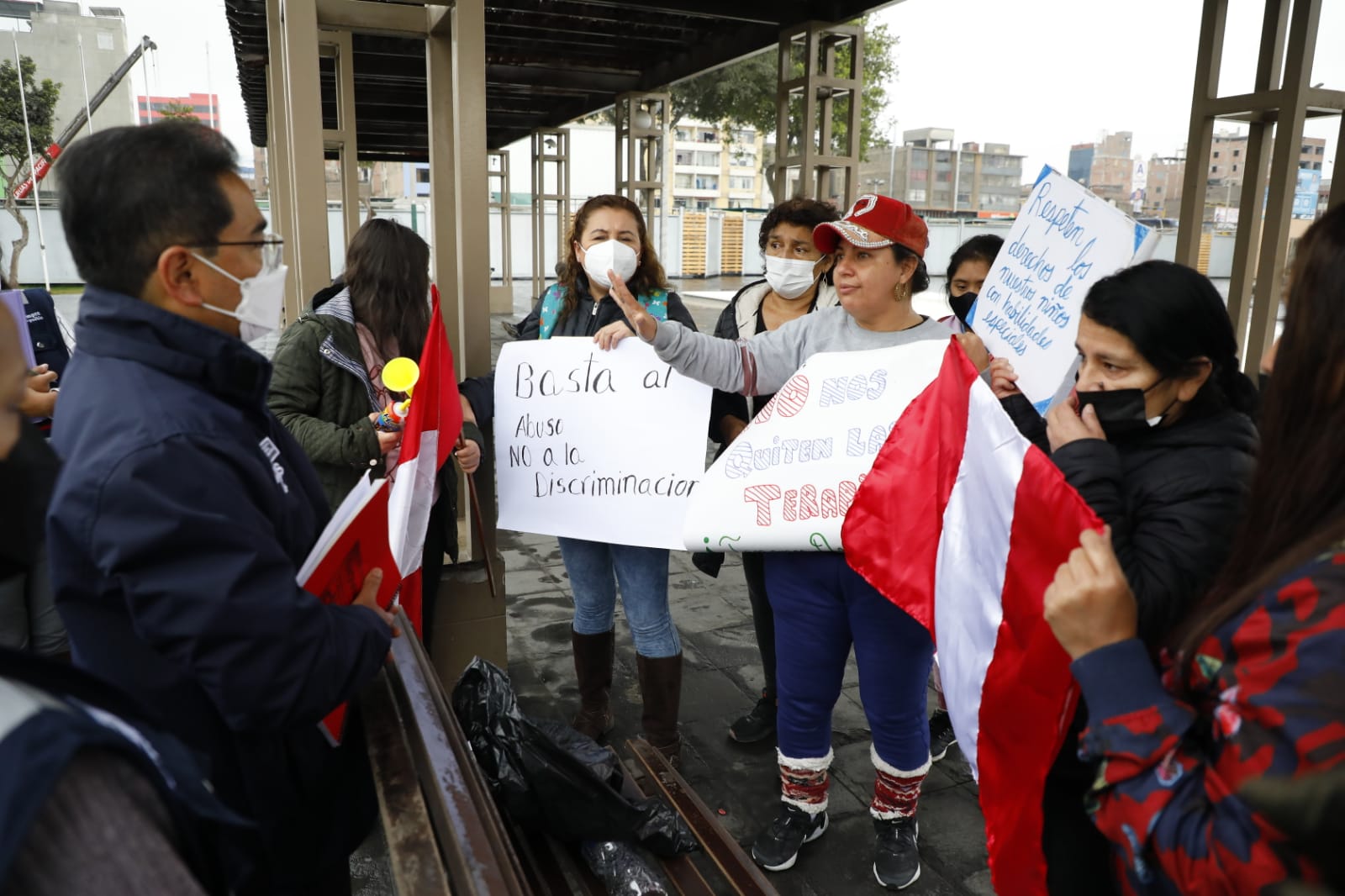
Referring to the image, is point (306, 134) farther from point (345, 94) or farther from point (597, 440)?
point (345, 94)

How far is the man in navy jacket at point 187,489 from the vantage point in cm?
122

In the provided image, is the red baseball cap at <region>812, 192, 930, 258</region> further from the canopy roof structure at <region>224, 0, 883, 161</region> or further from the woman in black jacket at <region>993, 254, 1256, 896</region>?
the canopy roof structure at <region>224, 0, 883, 161</region>

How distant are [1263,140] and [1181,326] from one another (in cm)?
429

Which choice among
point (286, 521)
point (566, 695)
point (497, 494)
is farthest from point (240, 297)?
point (566, 695)

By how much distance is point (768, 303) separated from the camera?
10.9ft

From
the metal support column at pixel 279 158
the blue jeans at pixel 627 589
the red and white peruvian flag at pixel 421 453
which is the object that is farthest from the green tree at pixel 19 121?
the blue jeans at pixel 627 589

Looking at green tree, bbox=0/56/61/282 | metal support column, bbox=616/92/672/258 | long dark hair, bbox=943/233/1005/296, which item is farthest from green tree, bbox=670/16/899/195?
long dark hair, bbox=943/233/1005/296

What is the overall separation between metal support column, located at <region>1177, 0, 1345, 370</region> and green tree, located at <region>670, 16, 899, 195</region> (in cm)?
1533

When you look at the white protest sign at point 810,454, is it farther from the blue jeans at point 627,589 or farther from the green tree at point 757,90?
the green tree at point 757,90

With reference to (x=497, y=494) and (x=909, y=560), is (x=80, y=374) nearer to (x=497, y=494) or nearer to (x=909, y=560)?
(x=909, y=560)

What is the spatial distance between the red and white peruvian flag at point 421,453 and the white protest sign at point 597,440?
0.97 feet

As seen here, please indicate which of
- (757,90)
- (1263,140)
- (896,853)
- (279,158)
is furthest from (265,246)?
(757,90)

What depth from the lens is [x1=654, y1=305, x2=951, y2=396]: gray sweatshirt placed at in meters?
2.75

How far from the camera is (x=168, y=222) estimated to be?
1.34 meters
